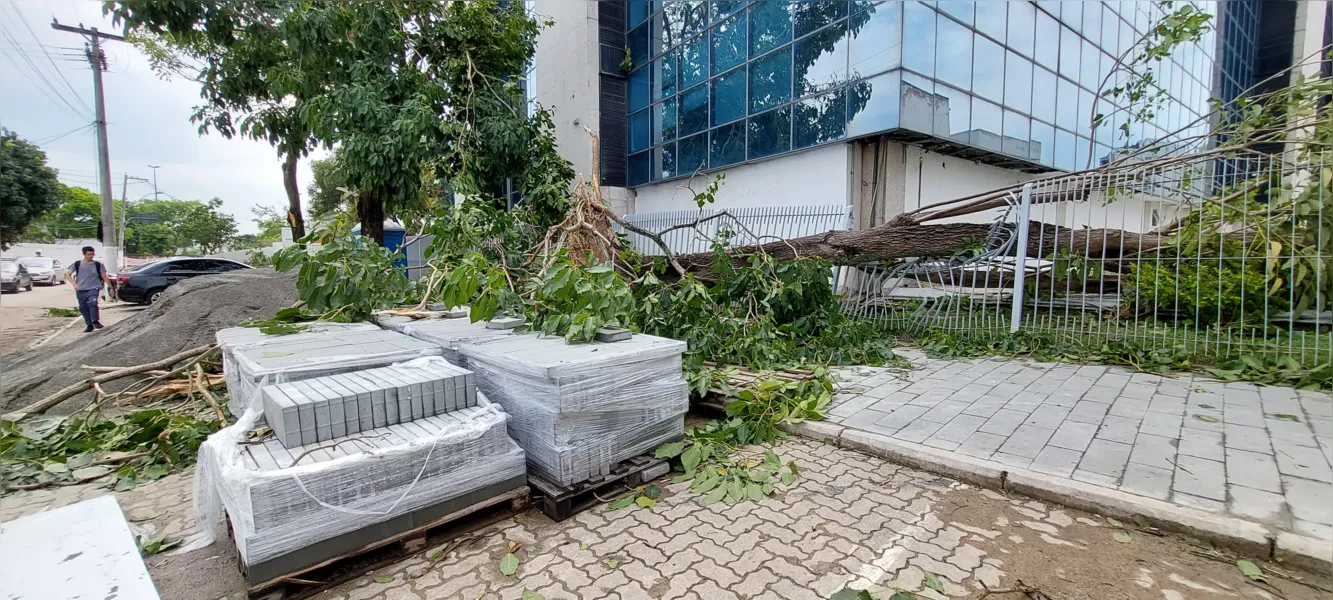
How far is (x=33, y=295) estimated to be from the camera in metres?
16.5

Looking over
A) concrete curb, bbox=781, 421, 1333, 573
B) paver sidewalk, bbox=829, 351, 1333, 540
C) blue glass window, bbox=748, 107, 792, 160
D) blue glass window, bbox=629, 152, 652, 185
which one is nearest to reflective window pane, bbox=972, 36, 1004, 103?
blue glass window, bbox=748, 107, 792, 160

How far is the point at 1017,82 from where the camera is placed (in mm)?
11141

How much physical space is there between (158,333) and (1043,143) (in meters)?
16.0

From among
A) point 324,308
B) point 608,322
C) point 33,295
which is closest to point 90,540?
point 608,322

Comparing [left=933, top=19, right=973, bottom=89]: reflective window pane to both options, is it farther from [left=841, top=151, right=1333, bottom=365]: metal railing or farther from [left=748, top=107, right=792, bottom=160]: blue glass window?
[left=841, top=151, right=1333, bottom=365]: metal railing

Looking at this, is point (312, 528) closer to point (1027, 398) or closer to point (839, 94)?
point (1027, 398)

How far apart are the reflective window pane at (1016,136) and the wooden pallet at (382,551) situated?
12282mm

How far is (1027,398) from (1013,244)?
2.65 meters

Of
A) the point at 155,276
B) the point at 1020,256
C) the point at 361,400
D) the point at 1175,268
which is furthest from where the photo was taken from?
the point at 155,276

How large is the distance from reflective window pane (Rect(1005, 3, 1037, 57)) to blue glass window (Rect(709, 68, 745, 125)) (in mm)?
5394

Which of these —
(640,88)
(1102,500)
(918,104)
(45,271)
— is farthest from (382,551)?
(45,271)

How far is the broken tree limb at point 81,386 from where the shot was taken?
13.8 feet

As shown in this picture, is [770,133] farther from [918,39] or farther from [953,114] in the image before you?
[953,114]

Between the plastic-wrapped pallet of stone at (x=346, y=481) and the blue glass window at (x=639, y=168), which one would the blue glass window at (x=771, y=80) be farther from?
the plastic-wrapped pallet of stone at (x=346, y=481)
